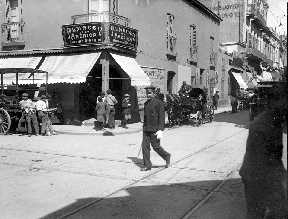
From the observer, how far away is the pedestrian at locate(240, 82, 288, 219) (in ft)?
9.57

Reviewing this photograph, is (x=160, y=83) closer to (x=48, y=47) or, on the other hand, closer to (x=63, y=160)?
(x=48, y=47)

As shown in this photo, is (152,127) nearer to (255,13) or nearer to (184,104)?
(184,104)

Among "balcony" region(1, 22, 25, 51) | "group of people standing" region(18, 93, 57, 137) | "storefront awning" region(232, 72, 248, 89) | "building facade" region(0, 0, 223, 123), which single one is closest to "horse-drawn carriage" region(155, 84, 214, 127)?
"building facade" region(0, 0, 223, 123)

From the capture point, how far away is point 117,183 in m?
6.07

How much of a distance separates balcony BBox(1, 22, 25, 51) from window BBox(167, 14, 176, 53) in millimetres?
8623

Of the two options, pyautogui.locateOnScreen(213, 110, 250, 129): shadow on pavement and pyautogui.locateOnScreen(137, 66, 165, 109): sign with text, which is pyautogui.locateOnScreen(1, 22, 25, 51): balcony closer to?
pyautogui.locateOnScreen(137, 66, 165, 109): sign with text

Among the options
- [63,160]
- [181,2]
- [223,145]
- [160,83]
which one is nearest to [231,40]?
[181,2]

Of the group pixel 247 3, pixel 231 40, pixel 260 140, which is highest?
pixel 247 3

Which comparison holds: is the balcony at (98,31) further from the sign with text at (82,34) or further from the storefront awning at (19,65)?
the storefront awning at (19,65)

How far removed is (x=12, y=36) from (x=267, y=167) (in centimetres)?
1785

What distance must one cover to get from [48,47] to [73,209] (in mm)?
14053

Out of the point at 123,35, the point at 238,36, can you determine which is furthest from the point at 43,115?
the point at 238,36

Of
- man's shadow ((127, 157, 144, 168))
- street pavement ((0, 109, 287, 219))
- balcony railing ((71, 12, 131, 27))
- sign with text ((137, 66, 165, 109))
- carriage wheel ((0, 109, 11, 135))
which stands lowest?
man's shadow ((127, 157, 144, 168))

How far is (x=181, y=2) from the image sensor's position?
22922 millimetres
